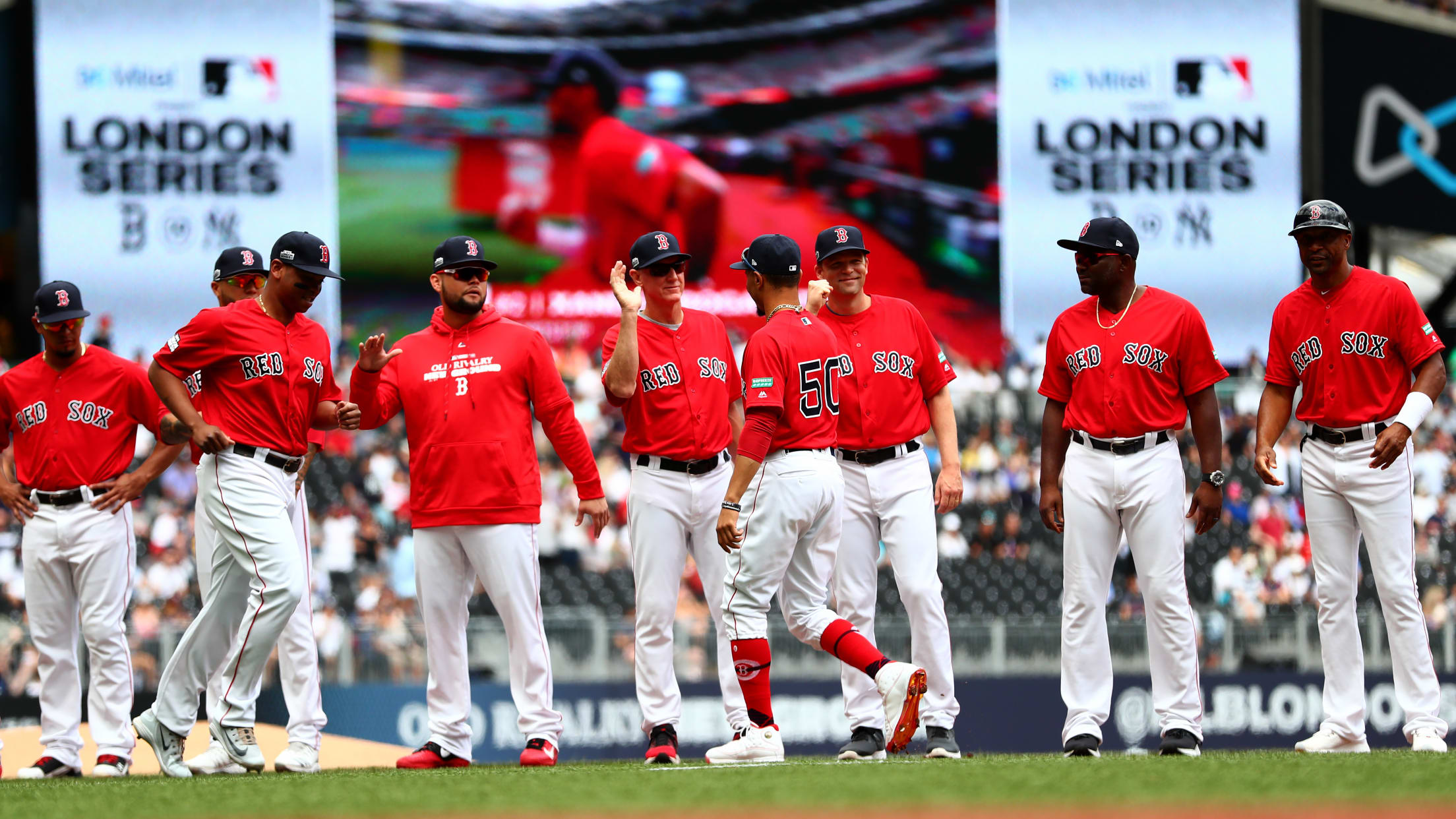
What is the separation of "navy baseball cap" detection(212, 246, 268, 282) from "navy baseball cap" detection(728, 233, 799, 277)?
243 centimetres

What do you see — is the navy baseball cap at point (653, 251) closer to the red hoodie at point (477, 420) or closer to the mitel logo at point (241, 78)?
the red hoodie at point (477, 420)

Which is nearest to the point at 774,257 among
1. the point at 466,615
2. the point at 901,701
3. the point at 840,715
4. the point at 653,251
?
the point at 653,251

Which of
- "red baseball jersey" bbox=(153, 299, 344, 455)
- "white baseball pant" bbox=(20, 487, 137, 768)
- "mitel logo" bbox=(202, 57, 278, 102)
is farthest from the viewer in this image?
"mitel logo" bbox=(202, 57, 278, 102)

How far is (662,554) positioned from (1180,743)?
8.05 ft

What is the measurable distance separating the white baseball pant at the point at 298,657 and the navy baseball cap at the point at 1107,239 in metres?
3.68

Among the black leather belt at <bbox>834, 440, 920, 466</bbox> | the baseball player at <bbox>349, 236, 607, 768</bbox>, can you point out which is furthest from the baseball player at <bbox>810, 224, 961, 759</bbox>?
the baseball player at <bbox>349, 236, 607, 768</bbox>

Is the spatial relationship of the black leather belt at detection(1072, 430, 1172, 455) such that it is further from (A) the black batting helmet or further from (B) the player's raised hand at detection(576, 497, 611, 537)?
(B) the player's raised hand at detection(576, 497, 611, 537)

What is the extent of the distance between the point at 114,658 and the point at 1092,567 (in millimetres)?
4594

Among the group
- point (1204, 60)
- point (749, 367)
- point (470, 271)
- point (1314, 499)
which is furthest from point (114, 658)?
Result: point (1204, 60)

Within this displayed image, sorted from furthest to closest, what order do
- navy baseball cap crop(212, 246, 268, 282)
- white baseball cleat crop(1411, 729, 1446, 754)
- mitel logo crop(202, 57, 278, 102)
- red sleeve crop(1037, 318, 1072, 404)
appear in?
mitel logo crop(202, 57, 278, 102), navy baseball cap crop(212, 246, 268, 282), red sleeve crop(1037, 318, 1072, 404), white baseball cleat crop(1411, 729, 1446, 754)

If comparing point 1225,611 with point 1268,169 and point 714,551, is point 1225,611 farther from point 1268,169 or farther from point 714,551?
point 714,551

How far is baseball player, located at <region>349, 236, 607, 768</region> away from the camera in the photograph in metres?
7.09

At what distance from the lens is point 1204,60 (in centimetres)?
2009

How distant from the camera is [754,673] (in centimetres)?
673
